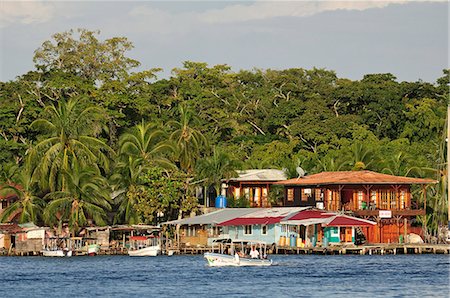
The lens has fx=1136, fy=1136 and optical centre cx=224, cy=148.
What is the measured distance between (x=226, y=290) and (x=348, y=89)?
58715mm

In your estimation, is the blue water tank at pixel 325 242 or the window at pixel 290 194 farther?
the window at pixel 290 194

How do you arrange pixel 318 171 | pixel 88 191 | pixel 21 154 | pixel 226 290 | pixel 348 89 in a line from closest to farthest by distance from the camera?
pixel 226 290 → pixel 88 191 → pixel 318 171 → pixel 21 154 → pixel 348 89

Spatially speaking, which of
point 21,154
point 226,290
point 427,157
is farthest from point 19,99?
point 226,290

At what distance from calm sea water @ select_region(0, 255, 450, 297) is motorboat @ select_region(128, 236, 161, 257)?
3.30 metres

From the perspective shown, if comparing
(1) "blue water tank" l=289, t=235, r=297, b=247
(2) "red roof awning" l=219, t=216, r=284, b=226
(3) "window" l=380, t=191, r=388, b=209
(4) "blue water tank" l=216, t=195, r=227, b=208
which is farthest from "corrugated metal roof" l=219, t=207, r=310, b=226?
(3) "window" l=380, t=191, r=388, b=209

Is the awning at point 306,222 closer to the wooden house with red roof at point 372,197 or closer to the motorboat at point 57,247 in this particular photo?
the wooden house with red roof at point 372,197

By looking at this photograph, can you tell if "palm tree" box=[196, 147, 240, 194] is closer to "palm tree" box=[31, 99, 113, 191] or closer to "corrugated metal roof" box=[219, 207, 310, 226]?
"corrugated metal roof" box=[219, 207, 310, 226]

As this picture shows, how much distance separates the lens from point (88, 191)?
249 ft

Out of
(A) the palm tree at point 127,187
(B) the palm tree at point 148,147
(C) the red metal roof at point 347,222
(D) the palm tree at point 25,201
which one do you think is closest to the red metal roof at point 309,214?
(C) the red metal roof at point 347,222

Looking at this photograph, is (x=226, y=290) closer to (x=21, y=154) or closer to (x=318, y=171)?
(x=318, y=171)

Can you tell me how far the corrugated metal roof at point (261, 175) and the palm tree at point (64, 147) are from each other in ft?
33.1

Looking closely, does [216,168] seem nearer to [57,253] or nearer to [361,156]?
[361,156]

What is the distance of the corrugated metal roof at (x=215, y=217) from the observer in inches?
2948

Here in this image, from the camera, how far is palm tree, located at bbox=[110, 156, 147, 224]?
77.4 m
